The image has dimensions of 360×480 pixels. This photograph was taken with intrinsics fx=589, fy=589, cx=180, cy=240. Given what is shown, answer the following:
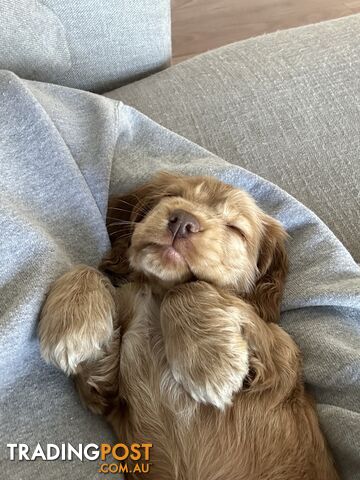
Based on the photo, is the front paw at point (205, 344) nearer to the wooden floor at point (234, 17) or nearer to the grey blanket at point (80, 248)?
the grey blanket at point (80, 248)

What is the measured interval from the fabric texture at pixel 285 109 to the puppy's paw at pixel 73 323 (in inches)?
34.7

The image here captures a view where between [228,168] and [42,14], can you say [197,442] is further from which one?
[42,14]

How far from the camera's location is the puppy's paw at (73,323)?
1.36 metres

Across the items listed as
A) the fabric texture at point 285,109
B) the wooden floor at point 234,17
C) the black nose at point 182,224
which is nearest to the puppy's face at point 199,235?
the black nose at point 182,224

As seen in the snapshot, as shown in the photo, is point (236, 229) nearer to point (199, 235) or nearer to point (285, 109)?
point (199, 235)

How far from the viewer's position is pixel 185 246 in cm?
150

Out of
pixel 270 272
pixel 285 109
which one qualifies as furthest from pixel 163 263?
pixel 285 109

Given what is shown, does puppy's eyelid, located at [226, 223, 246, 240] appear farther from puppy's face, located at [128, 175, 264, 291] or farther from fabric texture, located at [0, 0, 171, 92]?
fabric texture, located at [0, 0, 171, 92]

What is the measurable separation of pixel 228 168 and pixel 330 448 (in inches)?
33.6

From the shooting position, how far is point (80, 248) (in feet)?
5.22

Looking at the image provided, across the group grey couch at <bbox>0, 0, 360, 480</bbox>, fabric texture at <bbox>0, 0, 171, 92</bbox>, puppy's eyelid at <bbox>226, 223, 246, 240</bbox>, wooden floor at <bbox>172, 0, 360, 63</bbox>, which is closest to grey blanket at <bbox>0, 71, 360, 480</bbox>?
grey couch at <bbox>0, 0, 360, 480</bbox>

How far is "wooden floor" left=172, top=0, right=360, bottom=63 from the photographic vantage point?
3854 mm

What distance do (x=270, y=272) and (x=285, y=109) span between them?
770 mm

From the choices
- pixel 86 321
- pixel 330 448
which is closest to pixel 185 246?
pixel 86 321
